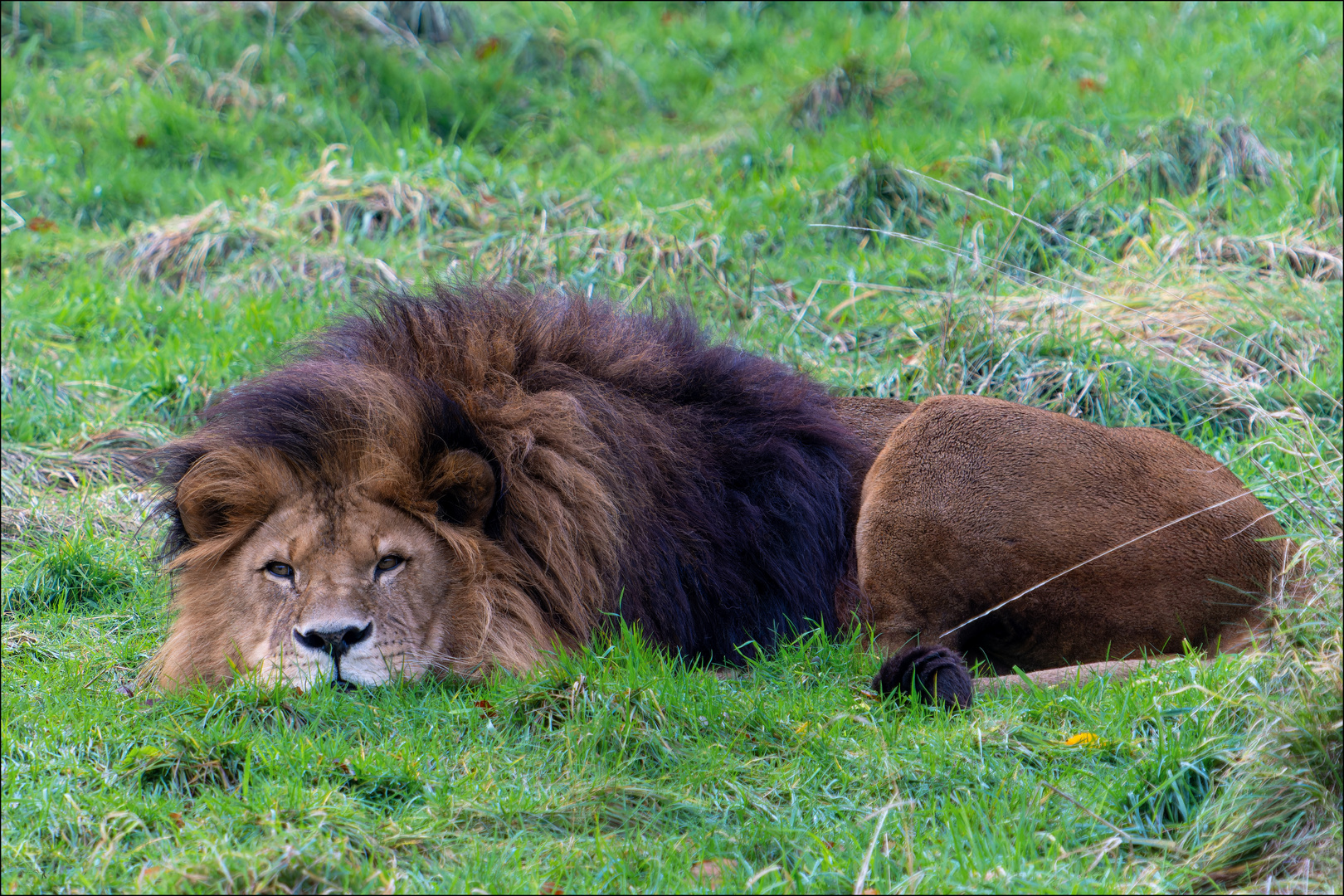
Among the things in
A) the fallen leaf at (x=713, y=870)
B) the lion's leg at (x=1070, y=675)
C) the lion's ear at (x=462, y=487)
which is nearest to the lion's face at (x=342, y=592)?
the lion's ear at (x=462, y=487)

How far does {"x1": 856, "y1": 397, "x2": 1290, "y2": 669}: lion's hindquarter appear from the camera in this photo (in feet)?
11.9

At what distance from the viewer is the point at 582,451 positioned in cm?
371

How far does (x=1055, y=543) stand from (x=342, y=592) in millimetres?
1978

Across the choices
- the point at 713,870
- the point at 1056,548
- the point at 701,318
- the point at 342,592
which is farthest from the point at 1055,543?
the point at 701,318

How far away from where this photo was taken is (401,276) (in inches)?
265

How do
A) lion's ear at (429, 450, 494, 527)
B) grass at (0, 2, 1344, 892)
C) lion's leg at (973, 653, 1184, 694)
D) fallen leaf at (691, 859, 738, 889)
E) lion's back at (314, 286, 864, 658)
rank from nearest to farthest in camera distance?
fallen leaf at (691, 859, 738, 889)
grass at (0, 2, 1344, 892)
lion's leg at (973, 653, 1184, 694)
lion's ear at (429, 450, 494, 527)
lion's back at (314, 286, 864, 658)

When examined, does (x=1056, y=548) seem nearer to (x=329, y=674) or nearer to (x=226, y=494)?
(x=329, y=674)

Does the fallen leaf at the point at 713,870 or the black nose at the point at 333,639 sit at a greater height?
the fallen leaf at the point at 713,870

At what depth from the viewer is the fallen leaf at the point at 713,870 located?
2547 mm

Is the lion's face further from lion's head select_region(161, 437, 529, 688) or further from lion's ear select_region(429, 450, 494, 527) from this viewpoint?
lion's ear select_region(429, 450, 494, 527)

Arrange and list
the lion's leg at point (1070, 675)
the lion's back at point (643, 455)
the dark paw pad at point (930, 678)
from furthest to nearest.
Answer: the lion's back at point (643, 455) < the lion's leg at point (1070, 675) < the dark paw pad at point (930, 678)

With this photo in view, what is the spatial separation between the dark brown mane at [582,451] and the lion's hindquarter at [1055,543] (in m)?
0.32

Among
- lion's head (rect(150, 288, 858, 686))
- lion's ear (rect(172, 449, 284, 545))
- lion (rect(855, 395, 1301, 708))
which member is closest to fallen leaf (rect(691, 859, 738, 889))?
lion's head (rect(150, 288, 858, 686))

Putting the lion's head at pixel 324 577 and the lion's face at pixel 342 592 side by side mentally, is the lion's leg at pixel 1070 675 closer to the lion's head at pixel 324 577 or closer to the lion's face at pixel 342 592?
the lion's head at pixel 324 577
